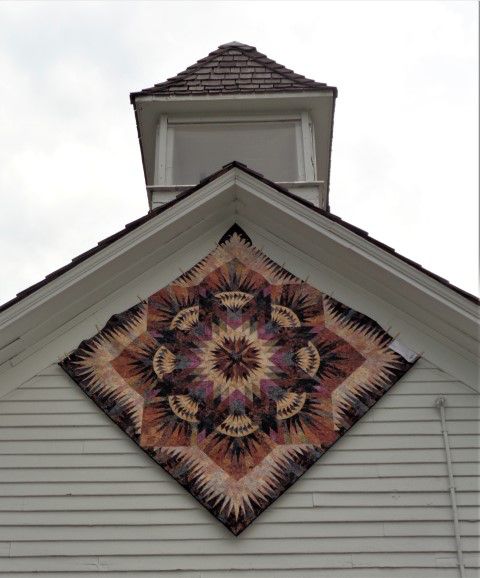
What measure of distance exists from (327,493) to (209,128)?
16.6 ft

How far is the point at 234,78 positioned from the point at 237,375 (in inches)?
181

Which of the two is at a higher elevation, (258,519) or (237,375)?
(237,375)

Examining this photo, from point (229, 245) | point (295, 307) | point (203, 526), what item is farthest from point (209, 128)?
point (203, 526)

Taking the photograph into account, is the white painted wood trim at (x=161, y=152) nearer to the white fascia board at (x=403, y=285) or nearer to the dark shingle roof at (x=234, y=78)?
the dark shingle roof at (x=234, y=78)

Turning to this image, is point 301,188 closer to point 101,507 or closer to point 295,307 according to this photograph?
point 295,307

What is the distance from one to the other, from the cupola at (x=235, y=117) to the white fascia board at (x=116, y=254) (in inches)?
75.2

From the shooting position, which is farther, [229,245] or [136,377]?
[229,245]

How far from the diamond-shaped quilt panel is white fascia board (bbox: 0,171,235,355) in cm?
40

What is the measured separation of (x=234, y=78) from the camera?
9.72 metres

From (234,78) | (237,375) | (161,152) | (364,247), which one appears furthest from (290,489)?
(234,78)

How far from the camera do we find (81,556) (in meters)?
5.67

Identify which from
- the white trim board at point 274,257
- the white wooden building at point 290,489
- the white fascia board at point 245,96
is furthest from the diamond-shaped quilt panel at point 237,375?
the white fascia board at point 245,96

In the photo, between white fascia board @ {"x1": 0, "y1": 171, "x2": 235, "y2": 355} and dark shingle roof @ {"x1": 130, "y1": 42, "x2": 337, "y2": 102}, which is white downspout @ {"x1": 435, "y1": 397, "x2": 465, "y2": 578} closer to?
white fascia board @ {"x1": 0, "y1": 171, "x2": 235, "y2": 355}

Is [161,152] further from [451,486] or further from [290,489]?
[451,486]
